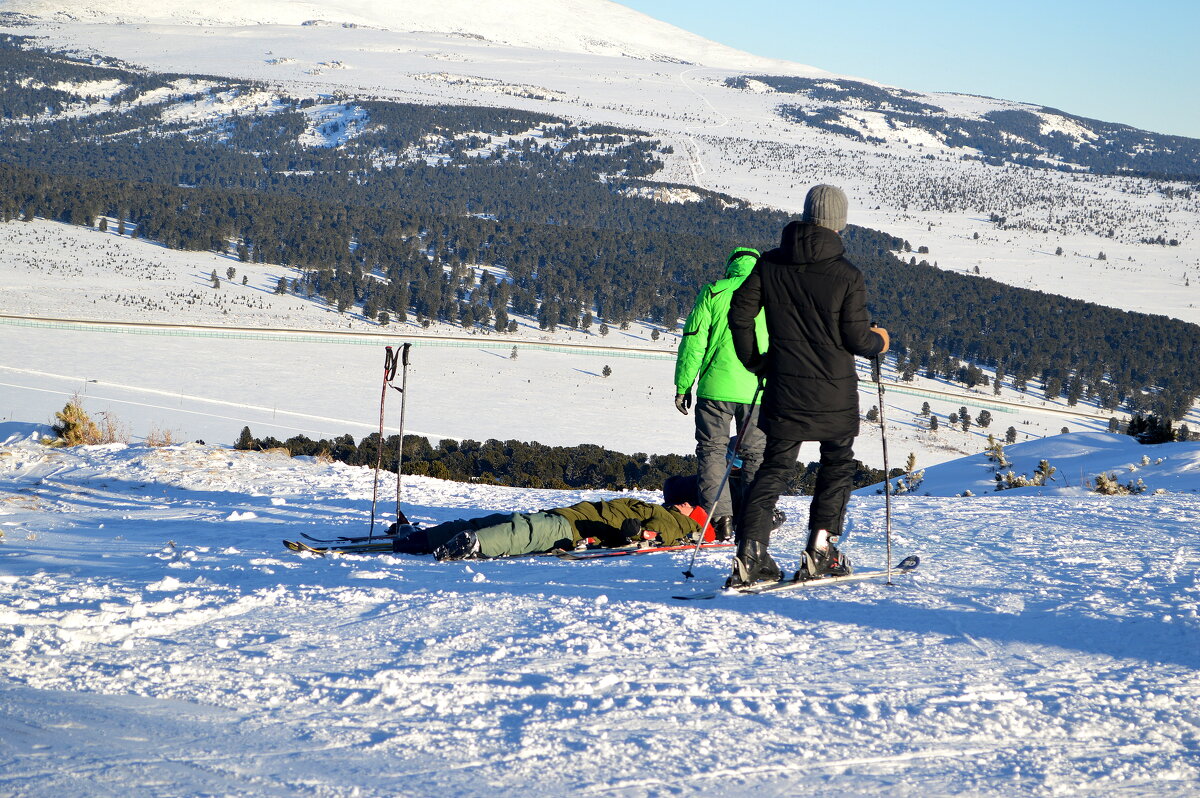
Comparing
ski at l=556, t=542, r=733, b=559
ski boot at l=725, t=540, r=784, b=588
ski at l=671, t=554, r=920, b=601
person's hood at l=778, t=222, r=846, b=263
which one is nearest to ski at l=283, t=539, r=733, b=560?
ski at l=556, t=542, r=733, b=559

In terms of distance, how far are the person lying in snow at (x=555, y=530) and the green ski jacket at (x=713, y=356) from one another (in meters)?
0.81

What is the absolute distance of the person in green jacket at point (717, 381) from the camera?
5.37m

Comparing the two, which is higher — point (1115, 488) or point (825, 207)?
point (825, 207)

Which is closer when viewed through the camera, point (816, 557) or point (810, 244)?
point (810, 244)

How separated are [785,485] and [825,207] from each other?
4.00 ft

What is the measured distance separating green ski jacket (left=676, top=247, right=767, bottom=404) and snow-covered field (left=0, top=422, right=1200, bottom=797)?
97 cm

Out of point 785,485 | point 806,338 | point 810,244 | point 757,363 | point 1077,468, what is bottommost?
point 1077,468

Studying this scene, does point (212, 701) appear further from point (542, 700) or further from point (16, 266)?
point (16, 266)

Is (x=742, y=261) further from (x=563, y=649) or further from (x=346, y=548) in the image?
(x=346, y=548)

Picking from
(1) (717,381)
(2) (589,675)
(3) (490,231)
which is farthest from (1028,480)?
(3) (490,231)

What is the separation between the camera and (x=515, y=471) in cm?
1717

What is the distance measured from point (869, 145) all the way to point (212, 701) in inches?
5394

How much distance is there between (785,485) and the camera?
4.32 metres

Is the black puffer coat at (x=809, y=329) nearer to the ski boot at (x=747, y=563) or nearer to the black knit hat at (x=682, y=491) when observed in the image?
the ski boot at (x=747, y=563)
